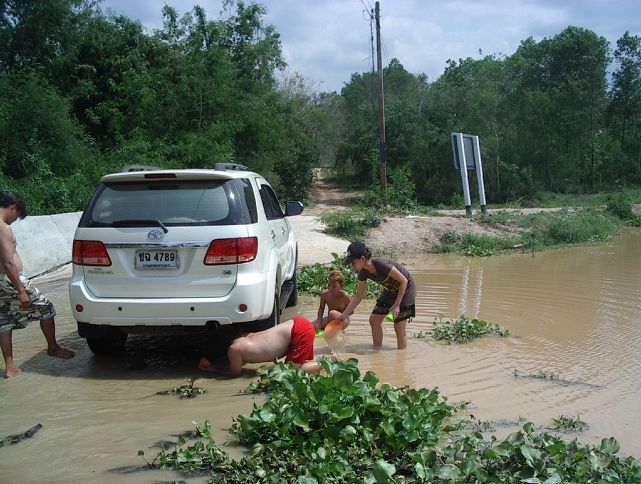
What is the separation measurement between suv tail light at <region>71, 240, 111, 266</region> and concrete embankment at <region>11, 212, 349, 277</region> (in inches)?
260

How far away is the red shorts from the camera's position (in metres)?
5.91

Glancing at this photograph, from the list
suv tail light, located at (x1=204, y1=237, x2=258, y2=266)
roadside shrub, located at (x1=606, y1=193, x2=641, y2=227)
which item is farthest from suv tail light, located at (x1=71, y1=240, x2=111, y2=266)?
roadside shrub, located at (x1=606, y1=193, x2=641, y2=227)

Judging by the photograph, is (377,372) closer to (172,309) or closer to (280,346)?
(280,346)

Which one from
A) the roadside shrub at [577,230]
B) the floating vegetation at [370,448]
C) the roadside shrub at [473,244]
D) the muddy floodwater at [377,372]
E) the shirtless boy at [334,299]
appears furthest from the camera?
the roadside shrub at [577,230]

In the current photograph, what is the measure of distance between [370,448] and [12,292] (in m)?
3.85

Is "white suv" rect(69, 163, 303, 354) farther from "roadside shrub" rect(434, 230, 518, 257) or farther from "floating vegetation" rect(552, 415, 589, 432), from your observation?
"roadside shrub" rect(434, 230, 518, 257)

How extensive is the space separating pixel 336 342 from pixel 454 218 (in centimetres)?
1405

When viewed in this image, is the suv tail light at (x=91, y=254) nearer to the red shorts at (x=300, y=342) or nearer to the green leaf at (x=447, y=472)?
the red shorts at (x=300, y=342)

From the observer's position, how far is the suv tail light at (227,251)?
5.88 m

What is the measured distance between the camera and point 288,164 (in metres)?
32.9

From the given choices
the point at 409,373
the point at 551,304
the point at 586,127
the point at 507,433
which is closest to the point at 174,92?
the point at 551,304

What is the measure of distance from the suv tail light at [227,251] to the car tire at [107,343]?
1.38 m

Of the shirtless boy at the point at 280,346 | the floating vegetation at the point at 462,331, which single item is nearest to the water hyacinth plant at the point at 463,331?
the floating vegetation at the point at 462,331

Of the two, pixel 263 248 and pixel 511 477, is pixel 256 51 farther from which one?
pixel 511 477
